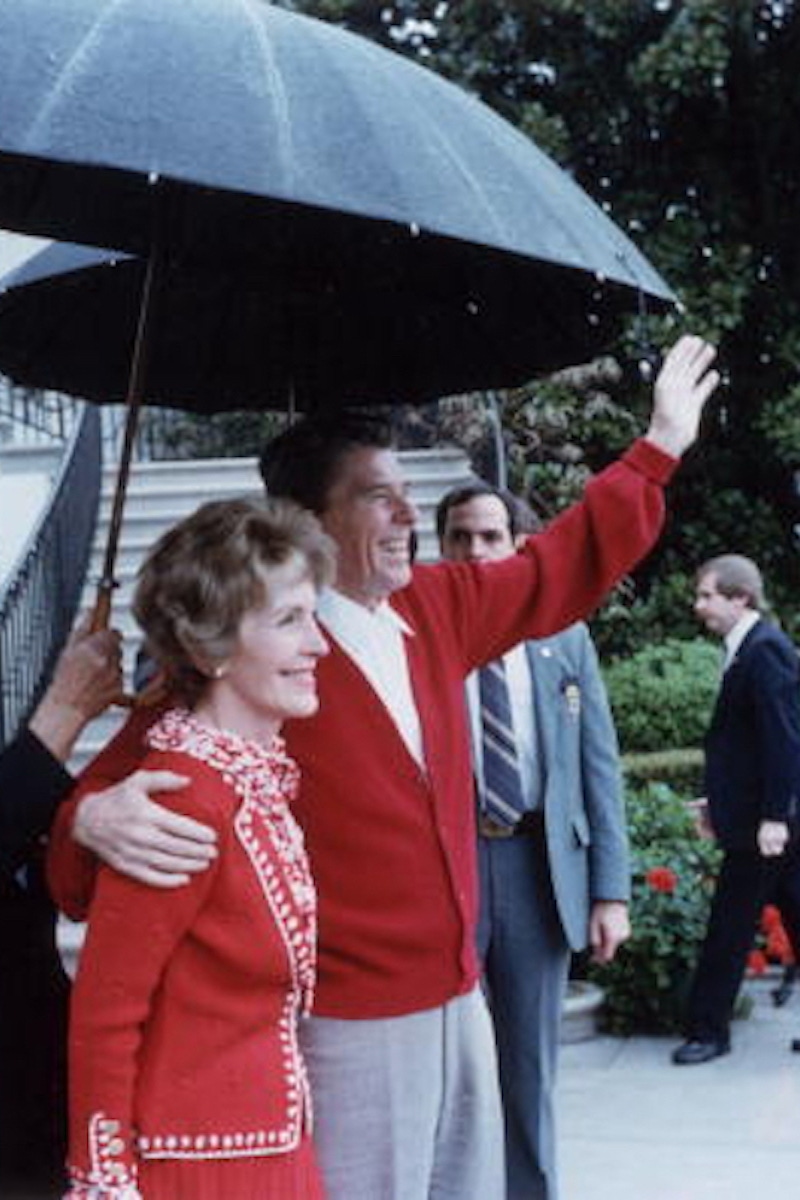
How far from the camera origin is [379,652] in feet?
9.07

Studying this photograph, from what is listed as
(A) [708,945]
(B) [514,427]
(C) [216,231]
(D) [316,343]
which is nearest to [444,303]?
(D) [316,343]

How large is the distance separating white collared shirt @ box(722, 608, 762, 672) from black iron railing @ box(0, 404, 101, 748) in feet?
12.0

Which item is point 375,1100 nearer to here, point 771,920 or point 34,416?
point 771,920

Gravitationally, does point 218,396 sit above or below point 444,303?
below

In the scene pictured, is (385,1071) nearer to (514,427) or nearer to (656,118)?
(514,427)

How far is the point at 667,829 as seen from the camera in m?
7.36

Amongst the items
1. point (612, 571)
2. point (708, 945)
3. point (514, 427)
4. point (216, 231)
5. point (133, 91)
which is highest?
point (133, 91)

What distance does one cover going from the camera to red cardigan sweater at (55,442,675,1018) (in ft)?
8.69

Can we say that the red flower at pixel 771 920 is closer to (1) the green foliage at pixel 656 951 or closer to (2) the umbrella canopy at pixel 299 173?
(1) the green foliage at pixel 656 951

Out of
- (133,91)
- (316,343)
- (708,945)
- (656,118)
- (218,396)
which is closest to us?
(133,91)

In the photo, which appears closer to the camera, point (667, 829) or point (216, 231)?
point (216, 231)

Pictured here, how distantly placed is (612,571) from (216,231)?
0.98m

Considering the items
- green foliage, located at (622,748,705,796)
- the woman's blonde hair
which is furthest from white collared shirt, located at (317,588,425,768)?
green foliage, located at (622,748,705,796)

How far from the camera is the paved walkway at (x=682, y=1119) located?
195 inches
